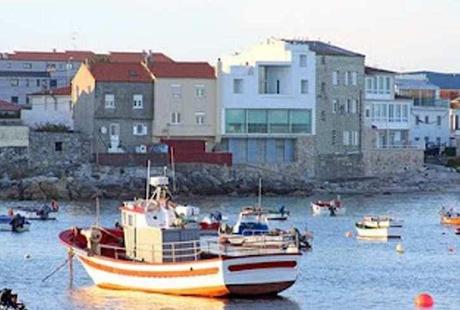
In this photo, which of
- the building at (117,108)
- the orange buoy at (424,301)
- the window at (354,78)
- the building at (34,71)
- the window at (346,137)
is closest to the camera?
the orange buoy at (424,301)

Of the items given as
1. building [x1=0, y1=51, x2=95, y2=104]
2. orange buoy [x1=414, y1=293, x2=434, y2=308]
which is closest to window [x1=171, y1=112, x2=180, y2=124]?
building [x1=0, y1=51, x2=95, y2=104]

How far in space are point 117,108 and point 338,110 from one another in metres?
14.2

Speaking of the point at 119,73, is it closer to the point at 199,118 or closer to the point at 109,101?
the point at 109,101

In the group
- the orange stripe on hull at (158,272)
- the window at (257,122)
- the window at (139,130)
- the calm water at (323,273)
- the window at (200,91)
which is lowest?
the calm water at (323,273)

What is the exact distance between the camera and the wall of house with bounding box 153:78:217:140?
83812mm

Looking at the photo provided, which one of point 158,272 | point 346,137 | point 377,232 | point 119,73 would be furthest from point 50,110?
point 158,272

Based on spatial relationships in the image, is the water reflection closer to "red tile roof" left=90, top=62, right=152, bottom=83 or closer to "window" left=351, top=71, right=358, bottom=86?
"red tile roof" left=90, top=62, right=152, bottom=83

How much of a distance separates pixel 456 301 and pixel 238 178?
47.5 m

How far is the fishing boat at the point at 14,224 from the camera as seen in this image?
57.8 metres

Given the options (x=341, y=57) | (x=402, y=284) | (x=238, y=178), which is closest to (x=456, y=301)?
(x=402, y=284)

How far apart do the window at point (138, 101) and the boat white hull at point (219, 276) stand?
47.3m

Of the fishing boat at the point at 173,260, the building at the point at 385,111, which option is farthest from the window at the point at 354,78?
the fishing boat at the point at 173,260

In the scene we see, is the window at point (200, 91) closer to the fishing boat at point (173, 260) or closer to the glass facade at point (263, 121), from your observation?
the glass facade at point (263, 121)

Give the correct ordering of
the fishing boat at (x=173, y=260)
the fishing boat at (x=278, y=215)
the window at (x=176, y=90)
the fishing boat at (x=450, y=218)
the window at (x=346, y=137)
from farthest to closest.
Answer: the window at (x=346, y=137) → the window at (x=176, y=90) → the fishing boat at (x=278, y=215) → the fishing boat at (x=450, y=218) → the fishing boat at (x=173, y=260)
